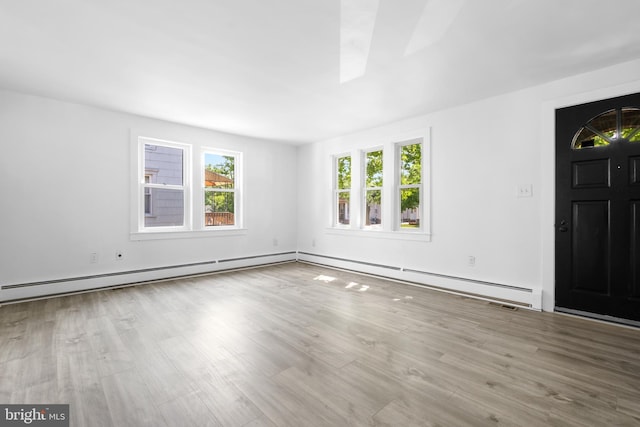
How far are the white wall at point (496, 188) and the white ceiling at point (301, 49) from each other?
24 cm

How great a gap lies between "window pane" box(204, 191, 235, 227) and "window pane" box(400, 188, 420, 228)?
317 centimetres

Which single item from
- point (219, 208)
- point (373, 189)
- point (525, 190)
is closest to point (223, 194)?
point (219, 208)

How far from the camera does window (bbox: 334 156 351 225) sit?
574cm

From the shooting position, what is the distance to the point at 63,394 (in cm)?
177

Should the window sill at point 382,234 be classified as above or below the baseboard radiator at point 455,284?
above

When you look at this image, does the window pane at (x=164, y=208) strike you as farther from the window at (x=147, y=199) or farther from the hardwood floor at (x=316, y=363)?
the hardwood floor at (x=316, y=363)

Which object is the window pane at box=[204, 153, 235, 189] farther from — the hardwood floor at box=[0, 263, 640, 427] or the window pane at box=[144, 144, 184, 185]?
the hardwood floor at box=[0, 263, 640, 427]

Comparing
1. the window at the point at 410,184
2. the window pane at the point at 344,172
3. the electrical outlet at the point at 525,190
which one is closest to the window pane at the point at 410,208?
the window at the point at 410,184

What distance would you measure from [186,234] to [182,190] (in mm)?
758

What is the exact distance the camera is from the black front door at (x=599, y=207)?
2.84 m

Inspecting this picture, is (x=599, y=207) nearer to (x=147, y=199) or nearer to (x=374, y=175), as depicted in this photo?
(x=374, y=175)

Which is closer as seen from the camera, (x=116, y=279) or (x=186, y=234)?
(x=116, y=279)

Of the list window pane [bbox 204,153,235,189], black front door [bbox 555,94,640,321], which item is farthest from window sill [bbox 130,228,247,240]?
black front door [bbox 555,94,640,321]

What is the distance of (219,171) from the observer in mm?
5547
